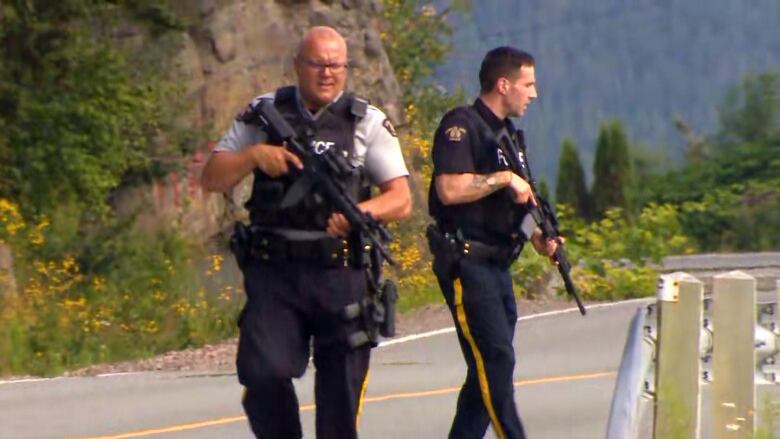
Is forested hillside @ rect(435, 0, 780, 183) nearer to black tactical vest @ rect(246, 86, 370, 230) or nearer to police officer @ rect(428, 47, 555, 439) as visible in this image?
police officer @ rect(428, 47, 555, 439)

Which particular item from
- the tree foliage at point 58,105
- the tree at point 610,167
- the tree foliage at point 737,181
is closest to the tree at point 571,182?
the tree at point 610,167

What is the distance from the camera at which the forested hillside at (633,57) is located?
49.8 metres

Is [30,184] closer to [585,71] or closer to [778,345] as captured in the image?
[778,345]

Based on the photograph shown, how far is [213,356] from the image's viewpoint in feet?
53.9

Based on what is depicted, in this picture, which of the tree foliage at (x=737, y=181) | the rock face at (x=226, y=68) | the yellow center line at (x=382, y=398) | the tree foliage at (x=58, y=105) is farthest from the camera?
the tree foliage at (x=737, y=181)

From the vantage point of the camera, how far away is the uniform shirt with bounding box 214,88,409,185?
23.5 ft

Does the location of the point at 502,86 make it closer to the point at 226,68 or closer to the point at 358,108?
the point at 358,108

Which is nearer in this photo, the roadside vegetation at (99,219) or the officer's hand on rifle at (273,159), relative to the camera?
the officer's hand on rifle at (273,159)

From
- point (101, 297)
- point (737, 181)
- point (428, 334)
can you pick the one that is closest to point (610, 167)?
point (737, 181)

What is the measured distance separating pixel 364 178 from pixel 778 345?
2.29 metres

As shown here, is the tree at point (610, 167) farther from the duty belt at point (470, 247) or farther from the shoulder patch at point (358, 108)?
the shoulder patch at point (358, 108)

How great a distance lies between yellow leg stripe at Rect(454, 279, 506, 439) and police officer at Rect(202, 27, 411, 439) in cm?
91

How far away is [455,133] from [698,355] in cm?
140

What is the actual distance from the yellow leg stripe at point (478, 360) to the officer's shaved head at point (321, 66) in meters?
1.28
